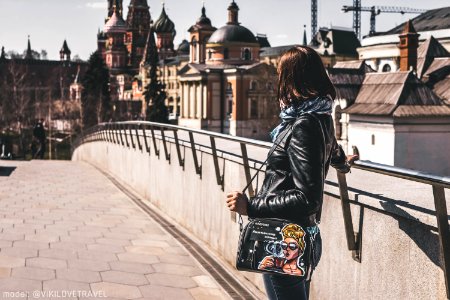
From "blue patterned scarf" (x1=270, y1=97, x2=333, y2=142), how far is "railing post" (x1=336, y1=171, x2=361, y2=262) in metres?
1.38

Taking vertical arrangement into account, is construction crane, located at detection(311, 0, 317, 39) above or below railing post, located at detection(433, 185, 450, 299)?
above

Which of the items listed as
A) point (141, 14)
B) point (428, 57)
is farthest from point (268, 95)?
point (141, 14)

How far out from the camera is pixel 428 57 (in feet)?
201

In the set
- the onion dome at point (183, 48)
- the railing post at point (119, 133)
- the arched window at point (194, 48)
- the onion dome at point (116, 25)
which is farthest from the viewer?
the onion dome at point (116, 25)

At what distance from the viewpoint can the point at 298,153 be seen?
3.00m

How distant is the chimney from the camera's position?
59.6 meters

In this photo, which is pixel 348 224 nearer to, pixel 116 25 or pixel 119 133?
pixel 119 133

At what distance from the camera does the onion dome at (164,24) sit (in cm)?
14125

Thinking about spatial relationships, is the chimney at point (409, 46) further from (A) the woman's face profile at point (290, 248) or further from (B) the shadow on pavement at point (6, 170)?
(A) the woman's face profile at point (290, 248)

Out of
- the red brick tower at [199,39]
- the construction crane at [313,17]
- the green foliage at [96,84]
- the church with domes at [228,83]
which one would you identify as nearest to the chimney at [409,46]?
the church with domes at [228,83]

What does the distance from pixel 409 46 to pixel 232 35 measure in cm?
3348

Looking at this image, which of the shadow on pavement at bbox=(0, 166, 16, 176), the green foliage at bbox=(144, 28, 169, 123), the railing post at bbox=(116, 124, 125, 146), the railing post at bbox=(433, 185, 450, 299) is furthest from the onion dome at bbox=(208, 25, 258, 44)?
the railing post at bbox=(433, 185, 450, 299)

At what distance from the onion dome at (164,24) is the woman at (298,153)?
141m

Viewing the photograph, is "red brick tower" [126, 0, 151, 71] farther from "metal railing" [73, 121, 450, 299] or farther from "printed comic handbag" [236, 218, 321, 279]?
"printed comic handbag" [236, 218, 321, 279]
